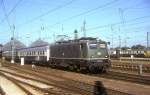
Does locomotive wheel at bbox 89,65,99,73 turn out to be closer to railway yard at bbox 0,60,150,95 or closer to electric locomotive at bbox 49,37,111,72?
electric locomotive at bbox 49,37,111,72

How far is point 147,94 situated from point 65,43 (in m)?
19.2

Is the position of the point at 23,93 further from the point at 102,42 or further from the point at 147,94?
the point at 102,42

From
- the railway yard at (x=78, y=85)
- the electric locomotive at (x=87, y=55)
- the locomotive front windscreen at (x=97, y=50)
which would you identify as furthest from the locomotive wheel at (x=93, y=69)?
the railway yard at (x=78, y=85)

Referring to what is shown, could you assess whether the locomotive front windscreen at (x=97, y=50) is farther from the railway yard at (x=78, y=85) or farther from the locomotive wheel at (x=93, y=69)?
the railway yard at (x=78, y=85)

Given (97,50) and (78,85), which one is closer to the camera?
(78,85)

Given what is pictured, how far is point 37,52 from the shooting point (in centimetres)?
4834

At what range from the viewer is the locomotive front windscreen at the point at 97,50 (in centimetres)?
2939

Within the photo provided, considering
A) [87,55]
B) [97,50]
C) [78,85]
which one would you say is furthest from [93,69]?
[78,85]

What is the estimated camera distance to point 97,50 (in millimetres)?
29875

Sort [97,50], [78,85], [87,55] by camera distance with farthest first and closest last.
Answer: [97,50]
[87,55]
[78,85]

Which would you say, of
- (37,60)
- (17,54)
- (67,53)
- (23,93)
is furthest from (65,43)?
(17,54)

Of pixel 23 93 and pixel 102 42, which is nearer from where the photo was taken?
pixel 23 93

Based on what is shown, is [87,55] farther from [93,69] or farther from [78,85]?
[78,85]

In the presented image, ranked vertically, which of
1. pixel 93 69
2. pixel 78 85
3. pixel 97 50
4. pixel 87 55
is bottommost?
pixel 78 85
